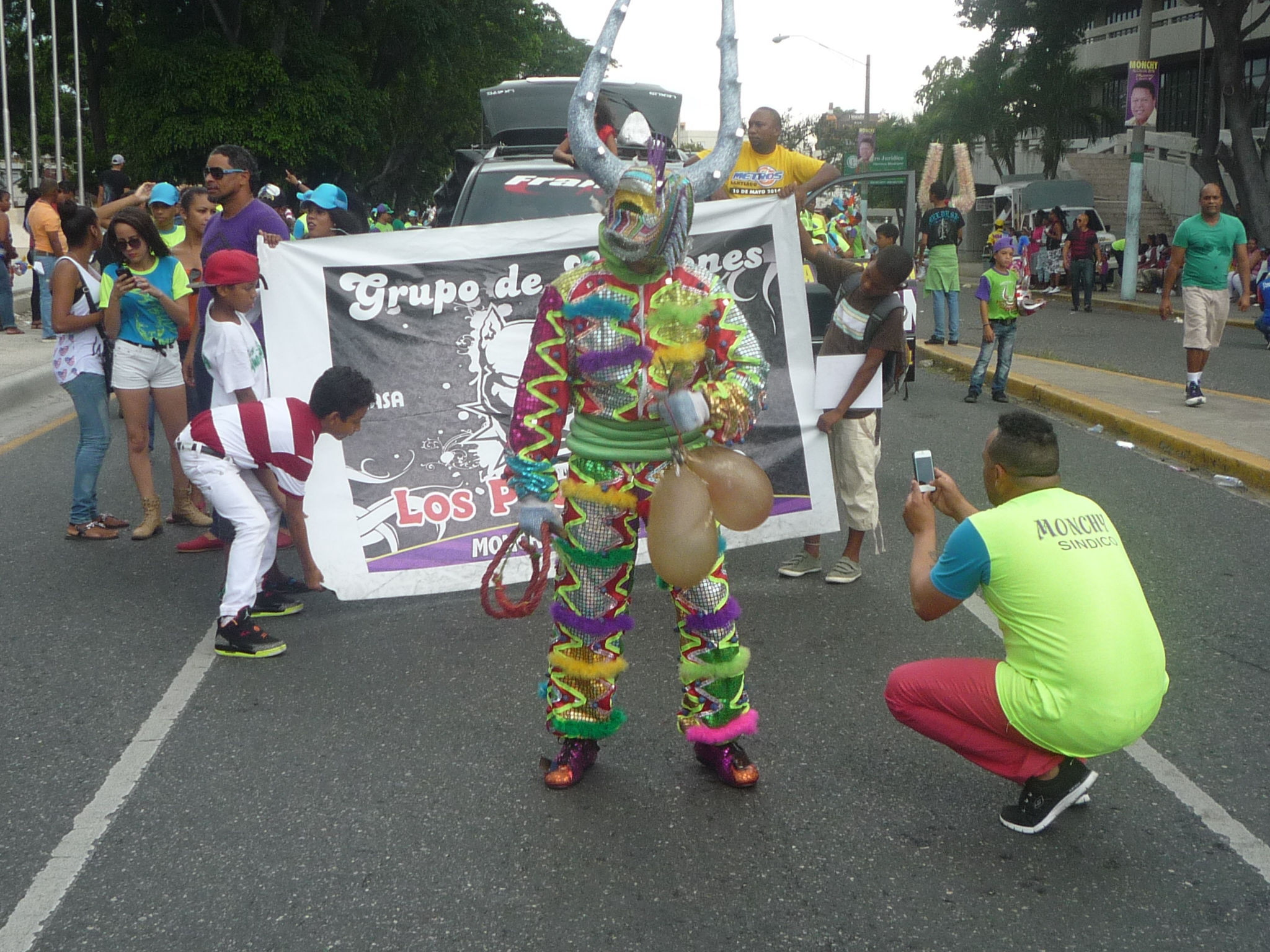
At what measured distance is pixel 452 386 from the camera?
5891 millimetres

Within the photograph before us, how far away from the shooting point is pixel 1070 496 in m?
3.51

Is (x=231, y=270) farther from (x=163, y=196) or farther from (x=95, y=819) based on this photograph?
(x=163, y=196)

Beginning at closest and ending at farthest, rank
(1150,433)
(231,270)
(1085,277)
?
(231,270), (1150,433), (1085,277)

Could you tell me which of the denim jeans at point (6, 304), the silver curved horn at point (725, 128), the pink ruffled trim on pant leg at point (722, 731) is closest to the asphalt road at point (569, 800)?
the pink ruffled trim on pant leg at point (722, 731)

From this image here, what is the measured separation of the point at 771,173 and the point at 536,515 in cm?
495

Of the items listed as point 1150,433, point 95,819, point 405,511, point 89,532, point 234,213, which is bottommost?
point 95,819

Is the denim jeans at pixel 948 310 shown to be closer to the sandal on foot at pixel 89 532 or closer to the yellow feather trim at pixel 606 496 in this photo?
the sandal on foot at pixel 89 532

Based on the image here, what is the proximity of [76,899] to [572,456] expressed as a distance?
71.0 inches

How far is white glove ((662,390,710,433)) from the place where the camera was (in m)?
3.34

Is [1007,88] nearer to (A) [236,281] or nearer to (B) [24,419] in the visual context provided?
(B) [24,419]

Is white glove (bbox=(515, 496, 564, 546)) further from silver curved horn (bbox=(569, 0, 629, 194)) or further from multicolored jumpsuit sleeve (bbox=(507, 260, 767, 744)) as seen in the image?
silver curved horn (bbox=(569, 0, 629, 194))

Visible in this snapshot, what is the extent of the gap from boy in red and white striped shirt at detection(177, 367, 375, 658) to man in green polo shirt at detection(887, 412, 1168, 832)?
2.56 meters

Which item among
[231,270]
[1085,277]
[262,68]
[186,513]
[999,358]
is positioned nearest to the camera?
[231,270]

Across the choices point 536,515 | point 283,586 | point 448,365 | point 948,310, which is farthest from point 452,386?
point 948,310
